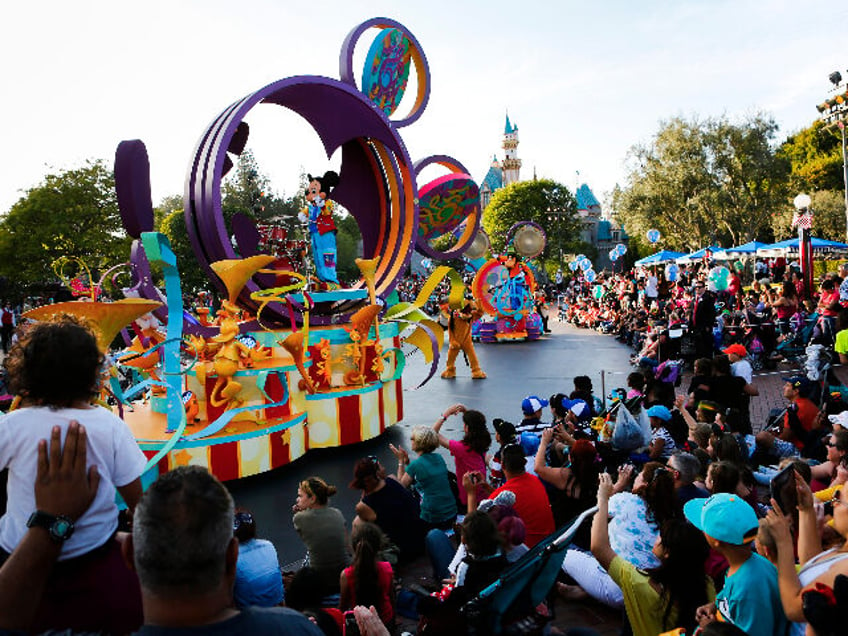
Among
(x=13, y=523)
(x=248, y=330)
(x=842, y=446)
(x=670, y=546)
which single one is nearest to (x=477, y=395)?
(x=248, y=330)

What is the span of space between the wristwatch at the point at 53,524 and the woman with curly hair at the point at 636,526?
283 centimetres

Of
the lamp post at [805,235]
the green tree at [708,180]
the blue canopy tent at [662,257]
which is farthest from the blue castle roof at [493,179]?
the lamp post at [805,235]

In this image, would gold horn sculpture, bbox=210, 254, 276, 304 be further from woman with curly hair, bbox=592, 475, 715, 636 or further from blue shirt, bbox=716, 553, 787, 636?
blue shirt, bbox=716, 553, 787, 636

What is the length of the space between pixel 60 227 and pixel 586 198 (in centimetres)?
4792

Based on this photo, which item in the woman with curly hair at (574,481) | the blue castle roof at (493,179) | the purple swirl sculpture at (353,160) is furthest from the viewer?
the blue castle roof at (493,179)

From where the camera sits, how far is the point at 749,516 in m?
2.49

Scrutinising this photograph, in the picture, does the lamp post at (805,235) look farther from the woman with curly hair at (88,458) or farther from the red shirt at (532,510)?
the woman with curly hair at (88,458)

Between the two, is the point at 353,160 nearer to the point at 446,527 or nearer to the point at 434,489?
the point at 434,489

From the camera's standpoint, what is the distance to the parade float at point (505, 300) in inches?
723

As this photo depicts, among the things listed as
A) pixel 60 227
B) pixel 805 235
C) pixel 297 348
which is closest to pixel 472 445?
pixel 297 348

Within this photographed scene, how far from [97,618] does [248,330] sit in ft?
21.4

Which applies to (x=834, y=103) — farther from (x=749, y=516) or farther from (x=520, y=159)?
(x=520, y=159)

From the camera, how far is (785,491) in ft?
9.38

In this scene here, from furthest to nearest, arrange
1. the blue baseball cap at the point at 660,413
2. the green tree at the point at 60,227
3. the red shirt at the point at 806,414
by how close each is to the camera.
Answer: the green tree at the point at 60,227 < the red shirt at the point at 806,414 < the blue baseball cap at the point at 660,413
